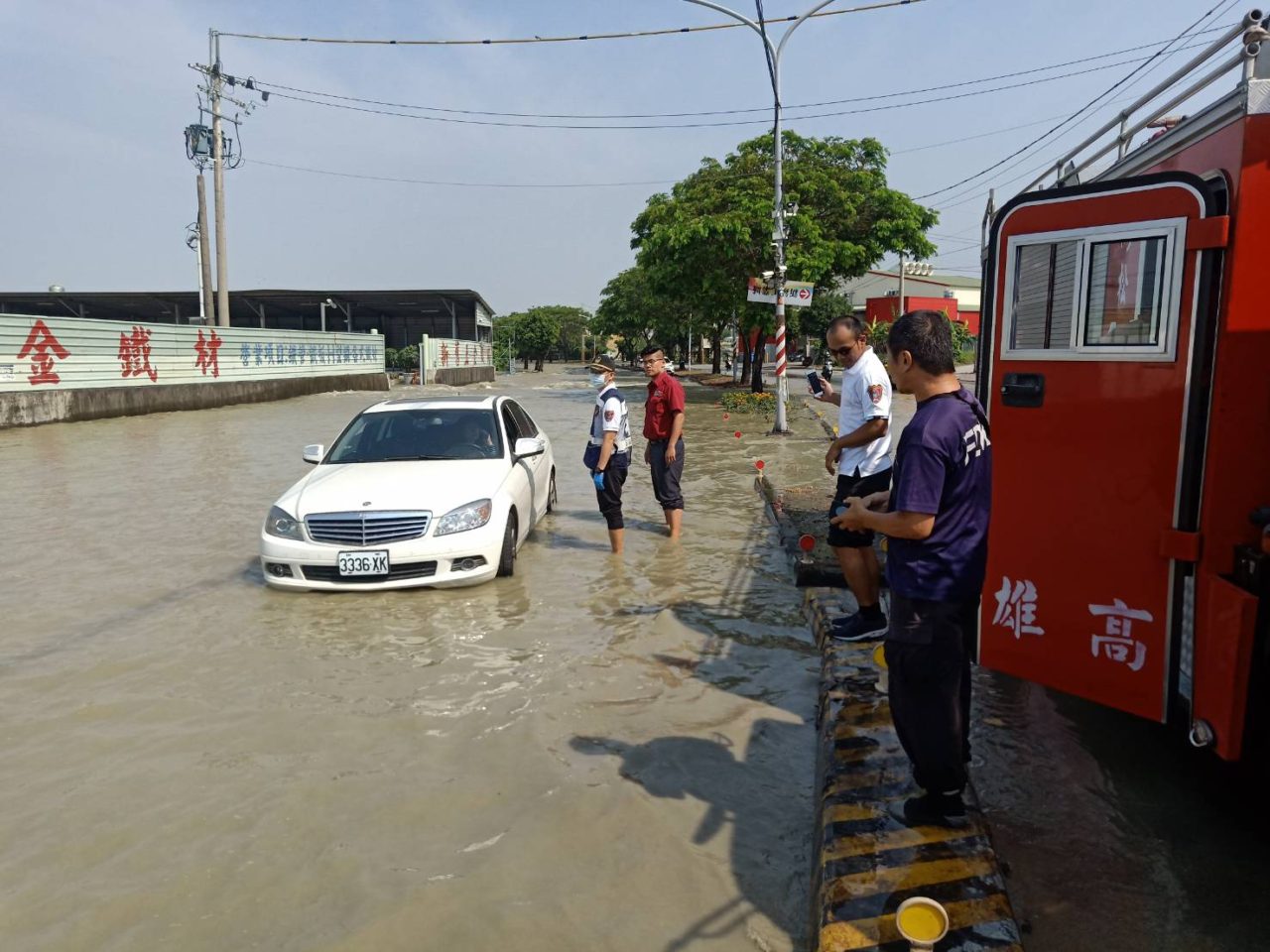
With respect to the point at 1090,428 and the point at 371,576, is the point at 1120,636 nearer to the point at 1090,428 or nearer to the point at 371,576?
the point at 1090,428

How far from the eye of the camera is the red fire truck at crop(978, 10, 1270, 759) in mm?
2873

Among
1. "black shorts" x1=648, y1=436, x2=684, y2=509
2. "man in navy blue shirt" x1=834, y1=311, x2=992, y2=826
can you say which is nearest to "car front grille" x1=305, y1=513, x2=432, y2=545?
"black shorts" x1=648, y1=436, x2=684, y2=509

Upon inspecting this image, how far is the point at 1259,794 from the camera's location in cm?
326

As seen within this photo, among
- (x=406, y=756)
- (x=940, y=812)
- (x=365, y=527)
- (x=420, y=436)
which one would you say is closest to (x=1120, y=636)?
(x=940, y=812)

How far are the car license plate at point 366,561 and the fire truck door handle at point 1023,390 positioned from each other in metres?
4.27

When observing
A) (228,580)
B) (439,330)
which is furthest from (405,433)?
(439,330)

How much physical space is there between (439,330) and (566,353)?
54.8 meters

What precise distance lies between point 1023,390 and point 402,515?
429cm

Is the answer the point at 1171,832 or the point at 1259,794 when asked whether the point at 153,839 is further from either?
the point at 1259,794

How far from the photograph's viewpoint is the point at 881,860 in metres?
2.84

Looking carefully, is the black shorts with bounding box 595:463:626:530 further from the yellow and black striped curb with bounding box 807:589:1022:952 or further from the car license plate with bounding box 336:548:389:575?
the yellow and black striped curb with bounding box 807:589:1022:952

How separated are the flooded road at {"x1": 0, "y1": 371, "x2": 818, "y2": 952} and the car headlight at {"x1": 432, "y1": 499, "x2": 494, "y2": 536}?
1.69 feet

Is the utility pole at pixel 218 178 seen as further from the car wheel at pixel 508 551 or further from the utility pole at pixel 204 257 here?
the car wheel at pixel 508 551

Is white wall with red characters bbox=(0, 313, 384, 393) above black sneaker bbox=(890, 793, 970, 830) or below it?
above
